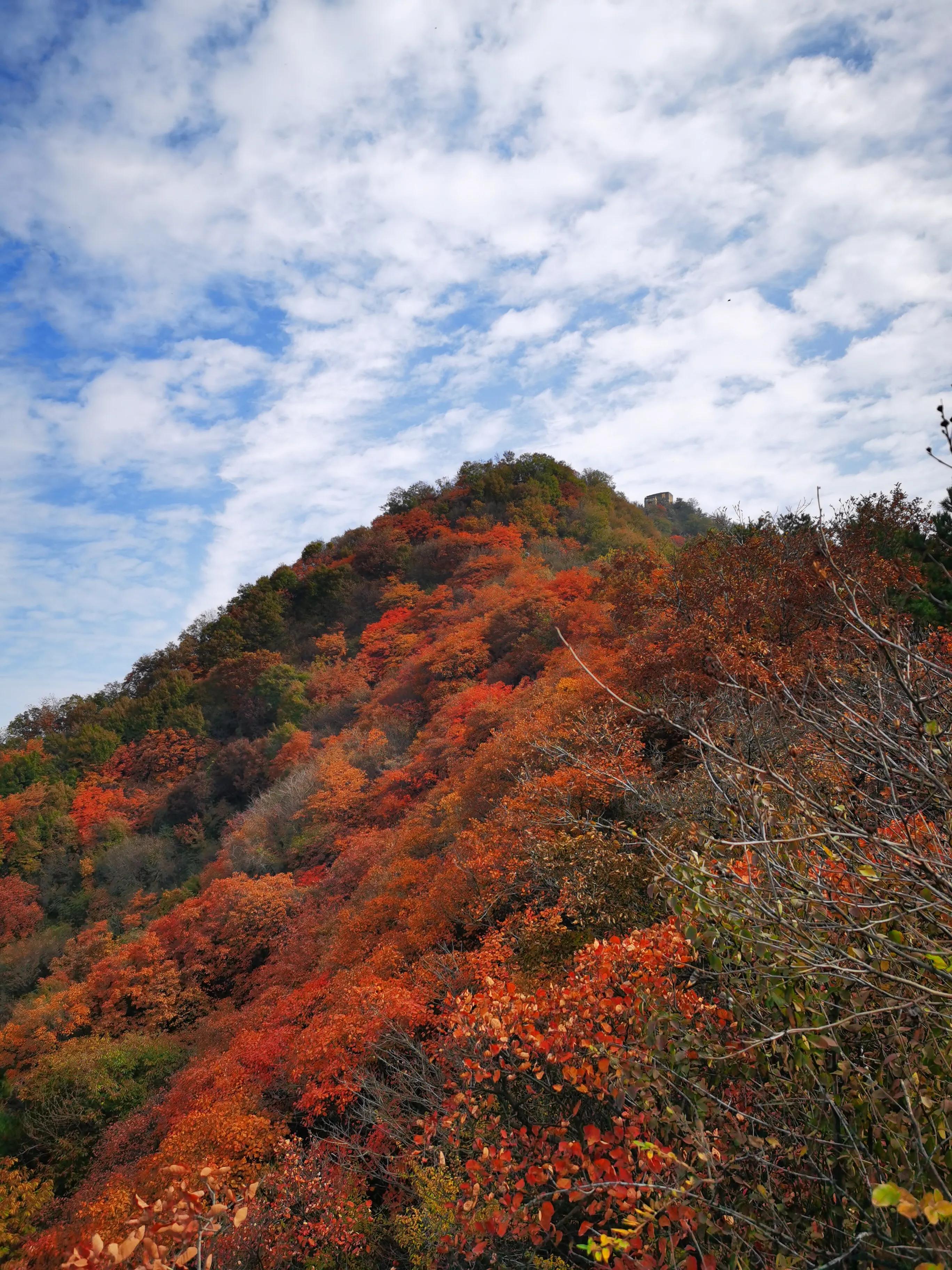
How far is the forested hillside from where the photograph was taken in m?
3.02

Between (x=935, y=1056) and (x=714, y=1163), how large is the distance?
127 cm

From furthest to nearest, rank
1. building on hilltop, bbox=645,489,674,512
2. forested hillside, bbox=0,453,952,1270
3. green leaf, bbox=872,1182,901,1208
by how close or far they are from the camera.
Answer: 1. building on hilltop, bbox=645,489,674,512
2. forested hillside, bbox=0,453,952,1270
3. green leaf, bbox=872,1182,901,1208

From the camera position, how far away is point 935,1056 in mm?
2980

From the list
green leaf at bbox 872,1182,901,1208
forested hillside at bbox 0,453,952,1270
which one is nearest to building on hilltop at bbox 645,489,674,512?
forested hillside at bbox 0,453,952,1270

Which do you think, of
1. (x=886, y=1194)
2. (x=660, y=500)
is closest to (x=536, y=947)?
(x=886, y=1194)

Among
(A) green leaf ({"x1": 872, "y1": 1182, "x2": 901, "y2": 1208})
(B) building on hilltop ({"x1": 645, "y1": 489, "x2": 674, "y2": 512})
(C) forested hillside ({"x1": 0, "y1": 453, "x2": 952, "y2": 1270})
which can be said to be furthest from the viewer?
(B) building on hilltop ({"x1": 645, "y1": 489, "x2": 674, "y2": 512})

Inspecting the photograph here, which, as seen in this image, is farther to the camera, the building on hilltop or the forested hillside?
the building on hilltop

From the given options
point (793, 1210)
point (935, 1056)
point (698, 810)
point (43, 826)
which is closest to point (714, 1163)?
point (793, 1210)

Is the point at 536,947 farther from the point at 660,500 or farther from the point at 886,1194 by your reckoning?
the point at 660,500

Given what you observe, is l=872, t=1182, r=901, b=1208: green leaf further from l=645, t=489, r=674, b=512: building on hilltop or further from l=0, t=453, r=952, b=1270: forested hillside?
l=645, t=489, r=674, b=512: building on hilltop

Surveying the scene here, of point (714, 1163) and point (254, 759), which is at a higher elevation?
point (254, 759)

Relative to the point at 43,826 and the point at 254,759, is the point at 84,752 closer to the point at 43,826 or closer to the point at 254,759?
the point at 43,826

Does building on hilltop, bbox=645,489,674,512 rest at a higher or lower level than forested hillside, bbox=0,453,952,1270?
higher

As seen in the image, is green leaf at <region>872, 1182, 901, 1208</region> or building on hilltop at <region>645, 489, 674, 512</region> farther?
building on hilltop at <region>645, 489, 674, 512</region>
